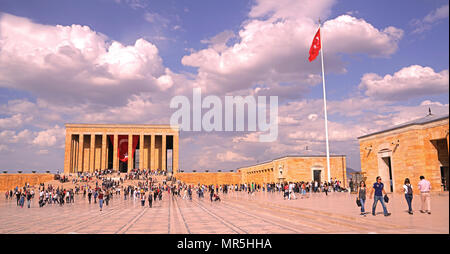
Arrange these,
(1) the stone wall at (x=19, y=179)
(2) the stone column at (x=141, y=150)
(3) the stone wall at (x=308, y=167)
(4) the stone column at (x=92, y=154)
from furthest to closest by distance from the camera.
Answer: (2) the stone column at (x=141, y=150)
(4) the stone column at (x=92, y=154)
(1) the stone wall at (x=19, y=179)
(3) the stone wall at (x=308, y=167)

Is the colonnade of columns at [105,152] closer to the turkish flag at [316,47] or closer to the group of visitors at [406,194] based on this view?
the turkish flag at [316,47]

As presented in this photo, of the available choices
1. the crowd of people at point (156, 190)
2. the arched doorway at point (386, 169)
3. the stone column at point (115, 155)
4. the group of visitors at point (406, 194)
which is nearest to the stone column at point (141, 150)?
the stone column at point (115, 155)

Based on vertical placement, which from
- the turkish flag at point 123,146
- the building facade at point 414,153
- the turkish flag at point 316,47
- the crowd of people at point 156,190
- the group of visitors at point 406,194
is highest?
the turkish flag at point 316,47

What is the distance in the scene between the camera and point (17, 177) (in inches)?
2052

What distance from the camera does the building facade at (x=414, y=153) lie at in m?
20.9

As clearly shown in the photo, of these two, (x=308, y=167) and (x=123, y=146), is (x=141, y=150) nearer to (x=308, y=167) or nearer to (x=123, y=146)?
(x=123, y=146)

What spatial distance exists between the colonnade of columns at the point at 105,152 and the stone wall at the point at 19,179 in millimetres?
7070

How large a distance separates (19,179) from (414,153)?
55.6 m

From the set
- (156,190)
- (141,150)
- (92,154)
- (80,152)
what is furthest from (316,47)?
(80,152)

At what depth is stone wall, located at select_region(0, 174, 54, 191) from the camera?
5159 cm

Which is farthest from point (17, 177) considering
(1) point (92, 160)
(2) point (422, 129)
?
(2) point (422, 129)

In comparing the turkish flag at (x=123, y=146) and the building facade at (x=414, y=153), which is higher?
the turkish flag at (x=123, y=146)
